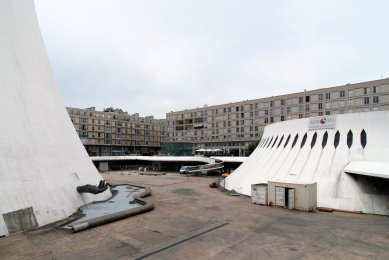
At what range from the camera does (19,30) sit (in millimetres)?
20781

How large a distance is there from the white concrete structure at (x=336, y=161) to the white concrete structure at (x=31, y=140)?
18608 millimetres

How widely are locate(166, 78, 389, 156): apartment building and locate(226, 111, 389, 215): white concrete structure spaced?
47.6 metres

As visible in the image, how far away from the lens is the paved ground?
1222cm

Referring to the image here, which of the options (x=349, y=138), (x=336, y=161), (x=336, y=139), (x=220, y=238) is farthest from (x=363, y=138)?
(x=220, y=238)

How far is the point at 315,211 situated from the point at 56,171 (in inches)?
833

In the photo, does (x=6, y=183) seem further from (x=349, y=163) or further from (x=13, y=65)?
(x=349, y=163)

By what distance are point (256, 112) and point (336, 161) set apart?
5927 cm

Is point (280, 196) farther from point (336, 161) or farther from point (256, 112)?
point (256, 112)

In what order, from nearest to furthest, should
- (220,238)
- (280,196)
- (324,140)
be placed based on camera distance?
(220,238), (280,196), (324,140)

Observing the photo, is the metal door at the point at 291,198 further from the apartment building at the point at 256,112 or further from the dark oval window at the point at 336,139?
the apartment building at the point at 256,112

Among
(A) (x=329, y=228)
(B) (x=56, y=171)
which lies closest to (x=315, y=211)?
(A) (x=329, y=228)

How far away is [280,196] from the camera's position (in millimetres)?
22656

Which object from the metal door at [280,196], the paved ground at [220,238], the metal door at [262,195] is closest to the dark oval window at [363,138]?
the paved ground at [220,238]

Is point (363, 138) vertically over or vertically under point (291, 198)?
over
